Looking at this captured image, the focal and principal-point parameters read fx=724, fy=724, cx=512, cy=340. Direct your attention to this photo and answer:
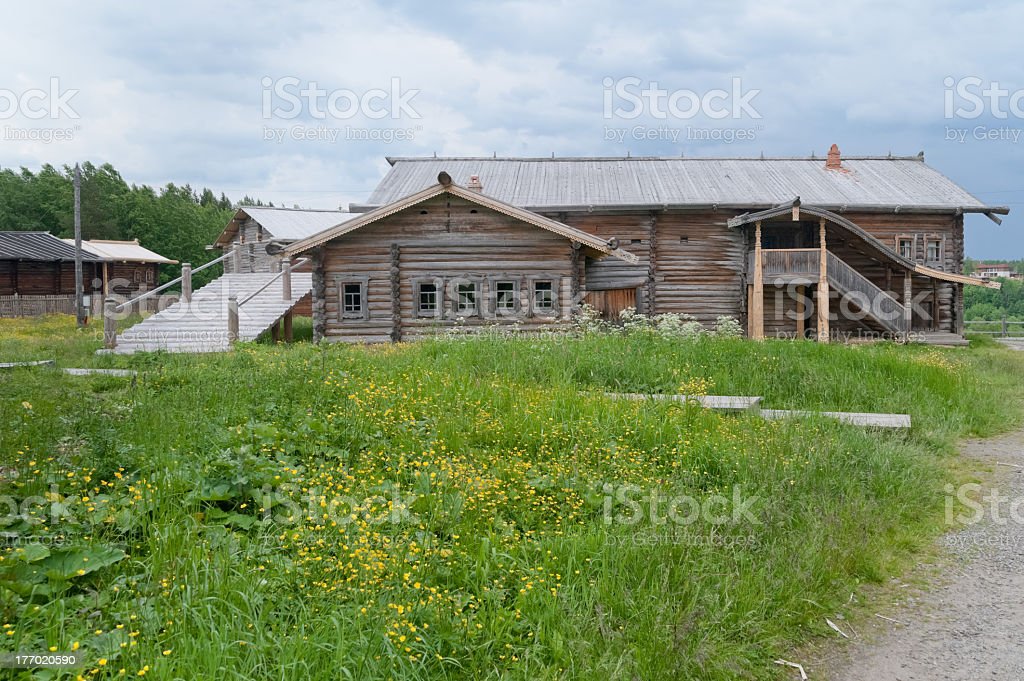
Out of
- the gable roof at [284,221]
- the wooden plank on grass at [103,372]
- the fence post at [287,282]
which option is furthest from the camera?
the gable roof at [284,221]

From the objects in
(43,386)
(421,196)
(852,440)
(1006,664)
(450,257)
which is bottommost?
(1006,664)

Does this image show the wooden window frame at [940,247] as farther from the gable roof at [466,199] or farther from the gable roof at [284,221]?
the gable roof at [284,221]

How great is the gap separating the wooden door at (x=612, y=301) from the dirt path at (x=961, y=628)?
1808 centimetres

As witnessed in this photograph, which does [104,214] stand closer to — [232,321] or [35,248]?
[35,248]

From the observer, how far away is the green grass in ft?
12.6

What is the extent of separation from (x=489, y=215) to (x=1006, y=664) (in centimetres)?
1646

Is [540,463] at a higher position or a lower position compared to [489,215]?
lower

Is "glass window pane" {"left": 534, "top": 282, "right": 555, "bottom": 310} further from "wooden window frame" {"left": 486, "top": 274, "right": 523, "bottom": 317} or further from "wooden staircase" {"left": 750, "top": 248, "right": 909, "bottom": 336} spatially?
"wooden staircase" {"left": 750, "top": 248, "right": 909, "bottom": 336}

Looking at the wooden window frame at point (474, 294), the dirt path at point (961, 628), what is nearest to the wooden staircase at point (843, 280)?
the wooden window frame at point (474, 294)

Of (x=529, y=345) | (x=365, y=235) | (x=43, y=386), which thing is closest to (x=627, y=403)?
(x=529, y=345)

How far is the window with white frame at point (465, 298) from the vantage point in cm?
1994

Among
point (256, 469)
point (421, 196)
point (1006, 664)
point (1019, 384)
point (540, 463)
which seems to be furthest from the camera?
point (421, 196)

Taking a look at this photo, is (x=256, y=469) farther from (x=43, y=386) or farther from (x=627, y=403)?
(x=627, y=403)

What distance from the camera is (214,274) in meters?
62.8
